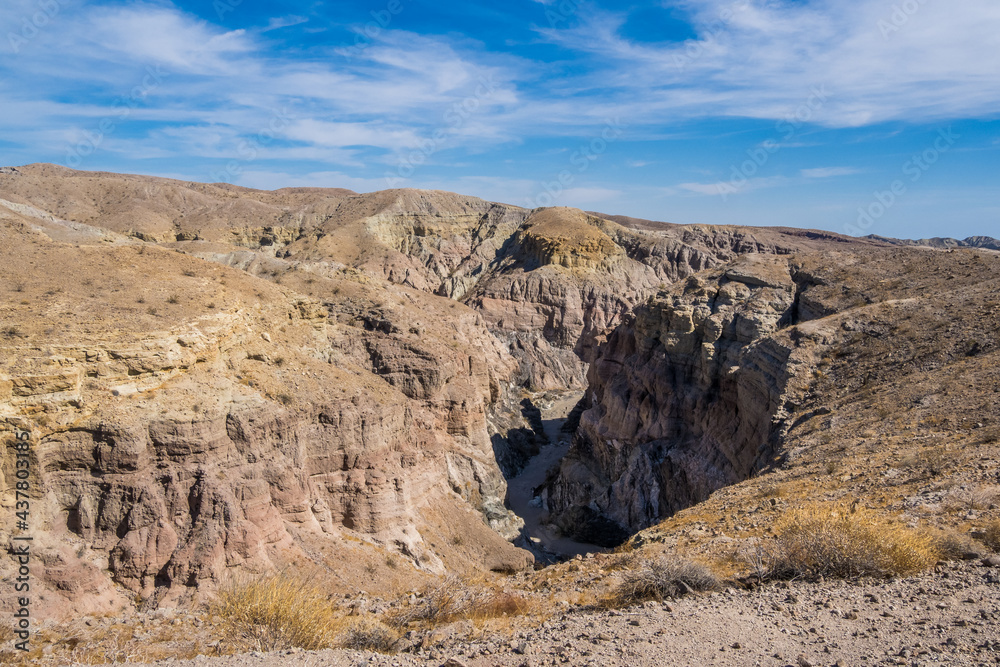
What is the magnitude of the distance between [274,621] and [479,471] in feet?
77.7

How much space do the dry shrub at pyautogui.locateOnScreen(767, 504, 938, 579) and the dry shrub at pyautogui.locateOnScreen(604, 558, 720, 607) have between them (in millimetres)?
1279

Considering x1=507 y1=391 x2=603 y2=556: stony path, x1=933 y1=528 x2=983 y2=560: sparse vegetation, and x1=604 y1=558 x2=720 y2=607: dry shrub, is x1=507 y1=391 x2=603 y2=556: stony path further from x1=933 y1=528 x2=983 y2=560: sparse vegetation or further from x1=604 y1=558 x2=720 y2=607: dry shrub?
x1=933 y1=528 x2=983 y2=560: sparse vegetation

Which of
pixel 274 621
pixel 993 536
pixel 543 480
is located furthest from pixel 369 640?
pixel 543 480

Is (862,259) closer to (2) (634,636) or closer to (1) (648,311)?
(1) (648,311)

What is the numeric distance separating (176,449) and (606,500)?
25.5 metres

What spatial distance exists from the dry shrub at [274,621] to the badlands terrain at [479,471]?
0.06 m

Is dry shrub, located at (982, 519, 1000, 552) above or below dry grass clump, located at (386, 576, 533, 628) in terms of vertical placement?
above

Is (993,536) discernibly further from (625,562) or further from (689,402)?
(689,402)

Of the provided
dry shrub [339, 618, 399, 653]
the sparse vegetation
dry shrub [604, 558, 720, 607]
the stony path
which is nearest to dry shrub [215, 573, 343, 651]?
dry shrub [339, 618, 399, 653]

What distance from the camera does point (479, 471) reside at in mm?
33062

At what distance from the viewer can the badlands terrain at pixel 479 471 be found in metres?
9.52

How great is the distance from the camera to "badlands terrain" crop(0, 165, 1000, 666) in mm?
9516

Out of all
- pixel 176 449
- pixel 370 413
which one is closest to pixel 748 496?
pixel 370 413

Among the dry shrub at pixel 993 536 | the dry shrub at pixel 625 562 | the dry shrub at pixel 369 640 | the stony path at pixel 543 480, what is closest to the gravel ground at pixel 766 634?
the dry shrub at pixel 369 640
